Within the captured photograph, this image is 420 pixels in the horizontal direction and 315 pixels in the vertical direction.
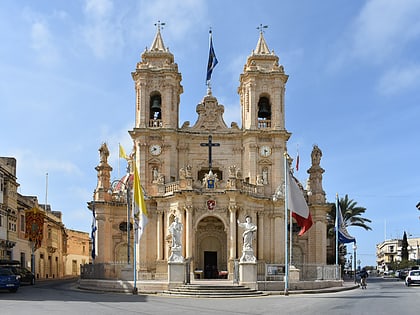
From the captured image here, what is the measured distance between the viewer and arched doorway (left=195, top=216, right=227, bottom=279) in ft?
164

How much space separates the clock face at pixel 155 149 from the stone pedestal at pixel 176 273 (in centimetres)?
1963

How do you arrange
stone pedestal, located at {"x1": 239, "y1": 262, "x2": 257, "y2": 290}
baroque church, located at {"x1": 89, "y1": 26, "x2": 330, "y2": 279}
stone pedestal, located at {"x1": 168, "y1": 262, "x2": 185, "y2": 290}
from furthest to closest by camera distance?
baroque church, located at {"x1": 89, "y1": 26, "x2": 330, "y2": 279} < stone pedestal, located at {"x1": 239, "y1": 262, "x2": 257, "y2": 290} < stone pedestal, located at {"x1": 168, "y1": 262, "x2": 185, "y2": 290}

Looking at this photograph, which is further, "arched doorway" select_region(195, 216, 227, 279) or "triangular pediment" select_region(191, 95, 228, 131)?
"triangular pediment" select_region(191, 95, 228, 131)

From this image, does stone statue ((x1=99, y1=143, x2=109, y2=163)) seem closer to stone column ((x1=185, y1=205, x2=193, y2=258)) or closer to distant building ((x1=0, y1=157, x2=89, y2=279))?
distant building ((x1=0, y1=157, x2=89, y2=279))

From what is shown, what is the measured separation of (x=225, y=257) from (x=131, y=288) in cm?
1730

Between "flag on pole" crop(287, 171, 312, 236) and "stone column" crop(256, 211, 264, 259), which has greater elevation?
"flag on pole" crop(287, 171, 312, 236)

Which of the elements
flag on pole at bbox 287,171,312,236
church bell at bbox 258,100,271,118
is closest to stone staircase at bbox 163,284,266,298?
flag on pole at bbox 287,171,312,236

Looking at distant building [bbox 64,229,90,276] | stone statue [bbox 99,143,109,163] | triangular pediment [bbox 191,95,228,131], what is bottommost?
distant building [bbox 64,229,90,276]

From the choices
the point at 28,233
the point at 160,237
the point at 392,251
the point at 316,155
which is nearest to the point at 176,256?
the point at 160,237

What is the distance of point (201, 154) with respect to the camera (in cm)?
5322

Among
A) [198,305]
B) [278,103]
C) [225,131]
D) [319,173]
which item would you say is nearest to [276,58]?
[278,103]

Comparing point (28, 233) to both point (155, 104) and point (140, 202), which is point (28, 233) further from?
point (140, 202)

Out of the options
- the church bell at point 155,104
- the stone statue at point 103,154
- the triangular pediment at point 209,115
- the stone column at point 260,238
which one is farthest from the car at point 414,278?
the stone statue at point 103,154

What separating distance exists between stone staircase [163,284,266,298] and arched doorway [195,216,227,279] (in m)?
16.5
